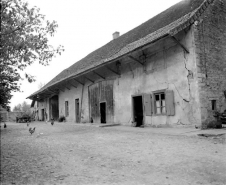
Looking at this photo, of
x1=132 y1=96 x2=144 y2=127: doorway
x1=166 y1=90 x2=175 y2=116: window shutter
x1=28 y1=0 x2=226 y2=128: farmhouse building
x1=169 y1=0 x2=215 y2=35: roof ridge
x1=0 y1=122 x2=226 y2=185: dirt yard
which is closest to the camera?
x1=0 y1=122 x2=226 y2=185: dirt yard

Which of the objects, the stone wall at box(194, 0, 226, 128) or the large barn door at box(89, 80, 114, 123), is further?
the large barn door at box(89, 80, 114, 123)

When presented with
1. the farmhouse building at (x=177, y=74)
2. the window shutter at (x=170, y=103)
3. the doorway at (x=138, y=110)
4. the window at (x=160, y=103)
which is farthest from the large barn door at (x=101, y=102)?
the window shutter at (x=170, y=103)

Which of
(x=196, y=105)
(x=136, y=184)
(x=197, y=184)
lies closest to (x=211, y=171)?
(x=197, y=184)

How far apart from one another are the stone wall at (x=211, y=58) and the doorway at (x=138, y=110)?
13.6 feet

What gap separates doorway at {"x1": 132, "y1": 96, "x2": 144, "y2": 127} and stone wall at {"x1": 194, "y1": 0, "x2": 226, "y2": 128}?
4144 mm

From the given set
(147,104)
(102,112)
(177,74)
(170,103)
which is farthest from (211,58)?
(102,112)

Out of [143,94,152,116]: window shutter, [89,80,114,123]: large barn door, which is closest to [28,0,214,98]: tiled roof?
[89,80,114,123]: large barn door

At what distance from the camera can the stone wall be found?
29.7 ft

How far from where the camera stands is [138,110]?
12.4 meters

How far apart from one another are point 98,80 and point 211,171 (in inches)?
493

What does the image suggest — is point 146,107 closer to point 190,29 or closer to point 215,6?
point 190,29

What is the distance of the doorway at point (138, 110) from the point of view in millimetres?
12195

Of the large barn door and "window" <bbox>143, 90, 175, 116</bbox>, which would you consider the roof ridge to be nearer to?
"window" <bbox>143, 90, 175, 116</bbox>

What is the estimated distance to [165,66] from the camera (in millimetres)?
10133
